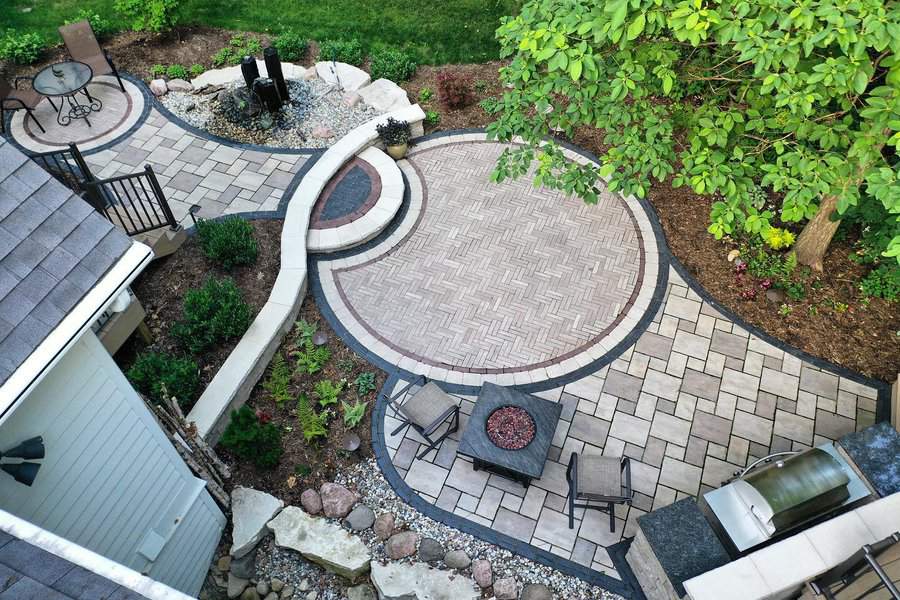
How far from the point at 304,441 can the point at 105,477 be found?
2.91 meters

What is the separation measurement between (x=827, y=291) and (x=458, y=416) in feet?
20.1

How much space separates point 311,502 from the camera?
310 inches

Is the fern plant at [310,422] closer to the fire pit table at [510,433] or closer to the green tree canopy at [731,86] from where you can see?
the fire pit table at [510,433]

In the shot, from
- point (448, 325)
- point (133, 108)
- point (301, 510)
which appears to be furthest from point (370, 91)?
point (301, 510)

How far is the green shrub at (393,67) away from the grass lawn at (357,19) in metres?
0.67

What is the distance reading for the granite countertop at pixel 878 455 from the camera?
7074 mm

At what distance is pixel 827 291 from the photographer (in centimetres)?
972

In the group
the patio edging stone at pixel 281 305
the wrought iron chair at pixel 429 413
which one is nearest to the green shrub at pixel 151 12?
the patio edging stone at pixel 281 305

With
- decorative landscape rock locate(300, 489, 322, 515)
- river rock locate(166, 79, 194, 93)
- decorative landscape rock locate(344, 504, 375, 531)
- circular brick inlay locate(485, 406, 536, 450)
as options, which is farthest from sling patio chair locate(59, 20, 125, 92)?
circular brick inlay locate(485, 406, 536, 450)

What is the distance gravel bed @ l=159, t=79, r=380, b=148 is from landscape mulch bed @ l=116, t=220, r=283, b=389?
2.67 meters

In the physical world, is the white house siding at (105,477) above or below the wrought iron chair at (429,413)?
above

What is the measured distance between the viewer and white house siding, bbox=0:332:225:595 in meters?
5.18

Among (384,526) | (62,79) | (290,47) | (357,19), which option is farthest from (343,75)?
(384,526)

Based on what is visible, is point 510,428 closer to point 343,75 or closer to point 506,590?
point 506,590
